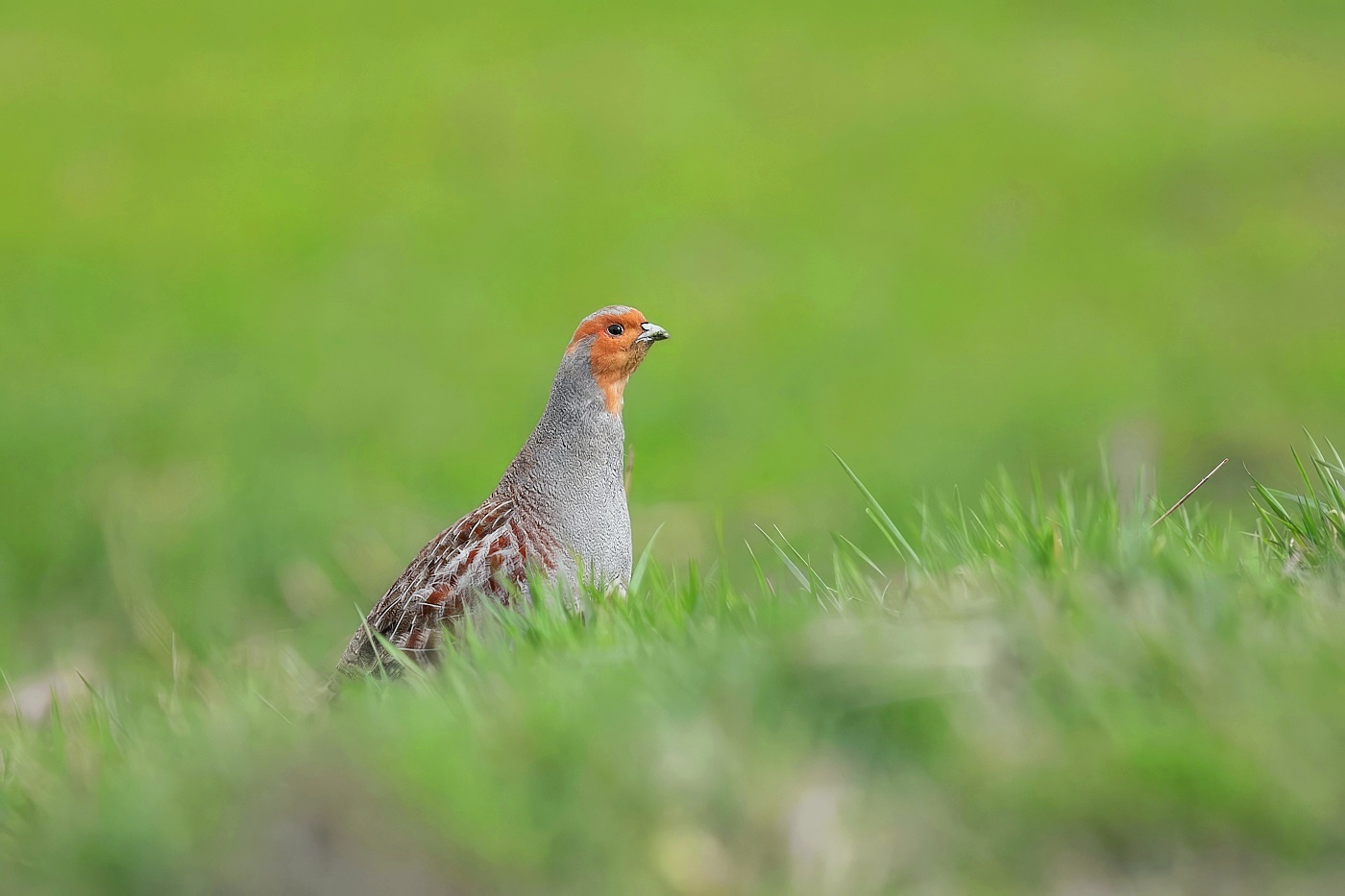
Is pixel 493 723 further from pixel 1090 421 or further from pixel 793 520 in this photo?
pixel 1090 421

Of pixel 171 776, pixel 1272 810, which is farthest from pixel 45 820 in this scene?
pixel 1272 810

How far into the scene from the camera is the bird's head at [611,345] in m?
4.12

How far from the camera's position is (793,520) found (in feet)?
30.6

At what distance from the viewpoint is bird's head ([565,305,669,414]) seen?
162 inches

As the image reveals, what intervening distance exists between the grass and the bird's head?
192 cm

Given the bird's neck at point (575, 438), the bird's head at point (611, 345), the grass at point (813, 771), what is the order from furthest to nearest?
the bird's head at point (611, 345), the bird's neck at point (575, 438), the grass at point (813, 771)

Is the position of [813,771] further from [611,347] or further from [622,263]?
[622,263]

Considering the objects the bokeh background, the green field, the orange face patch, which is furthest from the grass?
the bokeh background

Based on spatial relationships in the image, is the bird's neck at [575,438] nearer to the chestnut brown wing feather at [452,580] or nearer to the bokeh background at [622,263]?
the chestnut brown wing feather at [452,580]

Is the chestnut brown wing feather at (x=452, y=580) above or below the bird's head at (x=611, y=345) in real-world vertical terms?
below

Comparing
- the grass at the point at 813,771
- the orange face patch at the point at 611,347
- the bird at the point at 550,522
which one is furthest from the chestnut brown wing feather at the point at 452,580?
the grass at the point at 813,771

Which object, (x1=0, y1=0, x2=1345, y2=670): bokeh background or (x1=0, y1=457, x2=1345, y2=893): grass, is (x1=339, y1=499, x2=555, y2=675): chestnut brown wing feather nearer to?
(x1=0, y1=457, x2=1345, y2=893): grass

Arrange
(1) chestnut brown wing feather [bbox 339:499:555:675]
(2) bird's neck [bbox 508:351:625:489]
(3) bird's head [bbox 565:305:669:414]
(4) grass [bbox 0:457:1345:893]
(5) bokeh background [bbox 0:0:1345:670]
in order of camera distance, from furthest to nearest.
A: (5) bokeh background [bbox 0:0:1345:670] → (3) bird's head [bbox 565:305:669:414] → (2) bird's neck [bbox 508:351:625:489] → (1) chestnut brown wing feather [bbox 339:499:555:675] → (4) grass [bbox 0:457:1345:893]

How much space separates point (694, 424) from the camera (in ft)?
34.6
